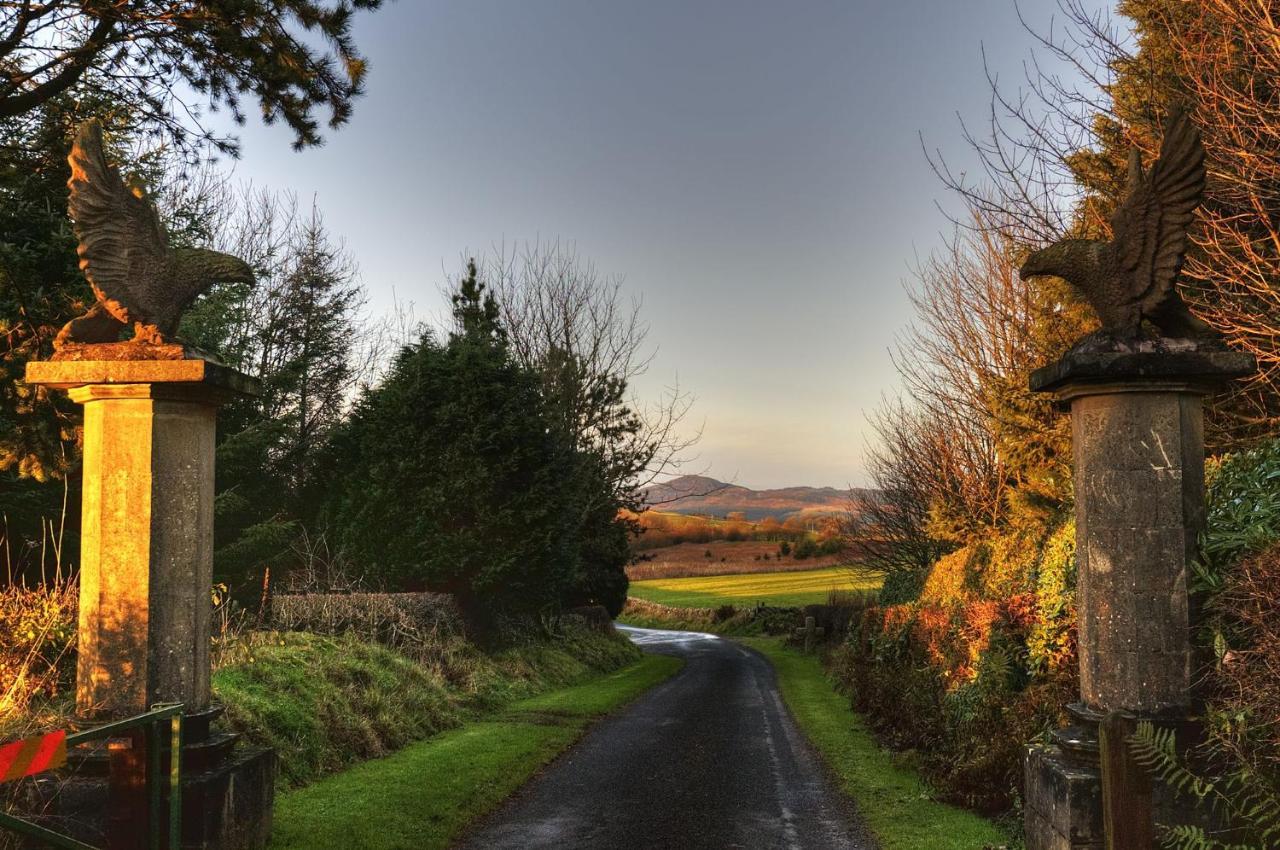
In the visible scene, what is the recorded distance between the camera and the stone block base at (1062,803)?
17.0ft

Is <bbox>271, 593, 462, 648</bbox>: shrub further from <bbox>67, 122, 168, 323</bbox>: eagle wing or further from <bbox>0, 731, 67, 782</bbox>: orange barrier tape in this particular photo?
<bbox>0, 731, 67, 782</bbox>: orange barrier tape

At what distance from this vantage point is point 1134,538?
542cm

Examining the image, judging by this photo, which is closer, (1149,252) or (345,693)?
(1149,252)

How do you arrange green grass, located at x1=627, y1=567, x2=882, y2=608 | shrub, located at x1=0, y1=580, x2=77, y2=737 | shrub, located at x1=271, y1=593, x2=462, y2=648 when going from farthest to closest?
1. green grass, located at x1=627, y1=567, x2=882, y2=608
2. shrub, located at x1=271, y1=593, x2=462, y2=648
3. shrub, located at x1=0, y1=580, x2=77, y2=737

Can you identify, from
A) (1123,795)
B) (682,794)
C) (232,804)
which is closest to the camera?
(1123,795)

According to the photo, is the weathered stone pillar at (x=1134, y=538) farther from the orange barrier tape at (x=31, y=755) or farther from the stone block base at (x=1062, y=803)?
the orange barrier tape at (x=31, y=755)

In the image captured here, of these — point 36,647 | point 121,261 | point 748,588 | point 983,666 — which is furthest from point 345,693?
point 748,588

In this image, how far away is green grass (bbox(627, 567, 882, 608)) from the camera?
52.7 m

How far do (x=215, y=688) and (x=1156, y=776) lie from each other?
8675 mm

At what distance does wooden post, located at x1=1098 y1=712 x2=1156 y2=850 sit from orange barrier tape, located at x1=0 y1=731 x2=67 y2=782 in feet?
16.0

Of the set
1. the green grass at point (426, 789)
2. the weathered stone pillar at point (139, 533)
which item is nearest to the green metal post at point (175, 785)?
the weathered stone pillar at point (139, 533)

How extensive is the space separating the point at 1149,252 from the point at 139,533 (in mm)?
7058

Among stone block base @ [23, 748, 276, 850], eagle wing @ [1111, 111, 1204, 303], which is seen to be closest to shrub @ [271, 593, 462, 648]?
stone block base @ [23, 748, 276, 850]

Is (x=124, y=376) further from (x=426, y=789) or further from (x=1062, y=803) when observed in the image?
(x=1062, y=803)
